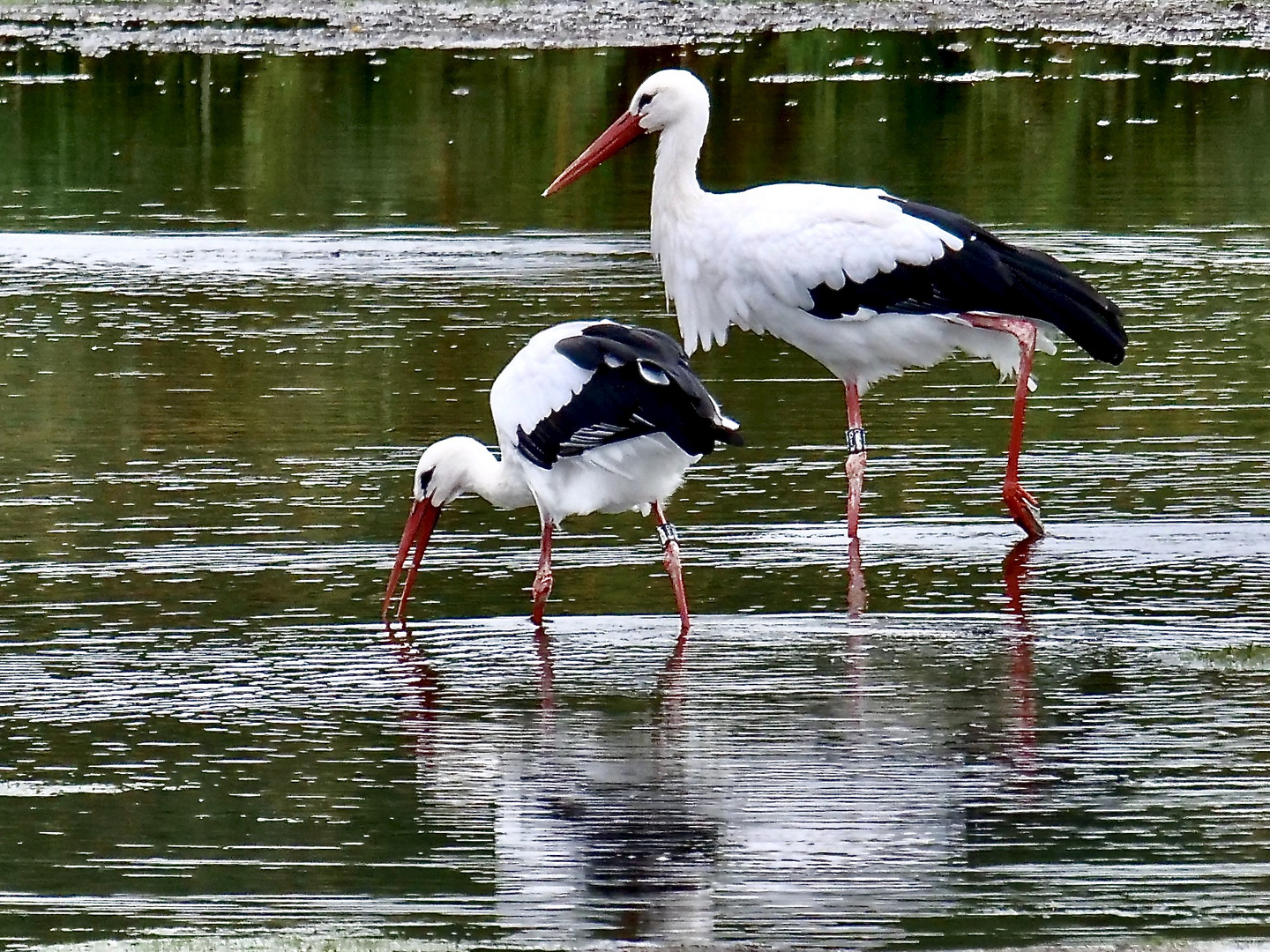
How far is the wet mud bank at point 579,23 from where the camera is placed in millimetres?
32625

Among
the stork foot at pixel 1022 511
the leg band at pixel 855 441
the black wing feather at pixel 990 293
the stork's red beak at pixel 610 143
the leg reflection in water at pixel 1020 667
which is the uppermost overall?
the stork's red beak at pixel 610 143

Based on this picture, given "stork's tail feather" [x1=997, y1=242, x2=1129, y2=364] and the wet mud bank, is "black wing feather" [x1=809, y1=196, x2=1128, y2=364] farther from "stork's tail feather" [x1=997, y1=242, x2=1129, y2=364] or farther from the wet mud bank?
the wet mud bank

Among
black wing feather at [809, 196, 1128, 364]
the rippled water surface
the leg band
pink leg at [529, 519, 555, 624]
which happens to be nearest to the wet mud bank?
the rippled water surface

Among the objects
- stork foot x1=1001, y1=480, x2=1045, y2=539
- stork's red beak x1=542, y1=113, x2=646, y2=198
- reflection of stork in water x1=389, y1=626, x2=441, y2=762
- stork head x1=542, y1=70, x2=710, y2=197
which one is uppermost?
stork head x1=542, y1=70, x2=710, y2=197

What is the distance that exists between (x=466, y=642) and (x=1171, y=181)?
12.4m

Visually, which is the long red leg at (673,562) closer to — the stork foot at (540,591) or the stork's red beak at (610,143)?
the stork foot at (540,591)

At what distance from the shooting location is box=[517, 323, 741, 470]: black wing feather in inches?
323

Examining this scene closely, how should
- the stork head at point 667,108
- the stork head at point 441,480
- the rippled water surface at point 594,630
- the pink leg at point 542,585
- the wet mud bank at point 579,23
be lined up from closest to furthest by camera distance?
the rippled water surface at point 594,630 → the pink leg at point 542,585 → the stork head at point 441,480 → the stork head at point 667,108 → the wet mud bank at point 579,23

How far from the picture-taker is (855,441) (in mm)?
10227

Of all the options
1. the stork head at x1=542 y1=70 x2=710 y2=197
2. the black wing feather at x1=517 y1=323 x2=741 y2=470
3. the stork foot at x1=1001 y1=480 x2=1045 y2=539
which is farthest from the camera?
the stork head at x1=542 y1=70 x2=710 y2=197

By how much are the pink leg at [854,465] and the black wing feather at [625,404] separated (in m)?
1.35

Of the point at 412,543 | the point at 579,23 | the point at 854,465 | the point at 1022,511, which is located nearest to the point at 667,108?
the point at 854,465

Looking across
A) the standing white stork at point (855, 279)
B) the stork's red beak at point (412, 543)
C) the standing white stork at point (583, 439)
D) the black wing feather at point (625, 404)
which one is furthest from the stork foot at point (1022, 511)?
the stork's red beak at point (412, 543)

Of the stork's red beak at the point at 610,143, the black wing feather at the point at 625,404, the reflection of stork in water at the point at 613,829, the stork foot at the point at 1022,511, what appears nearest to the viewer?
the reflection of stork in water at the point at 613,829
